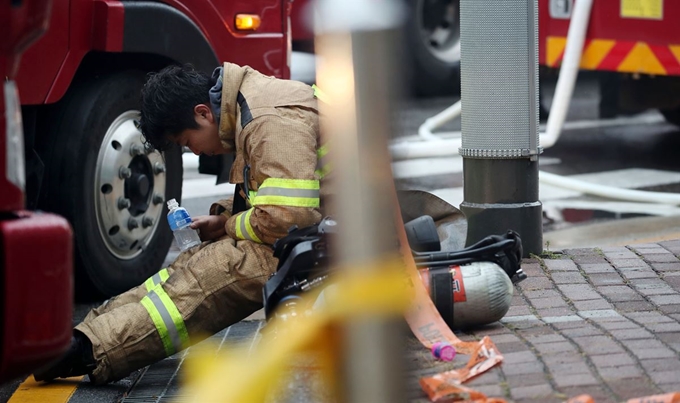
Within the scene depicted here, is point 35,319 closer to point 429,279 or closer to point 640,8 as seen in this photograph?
point 429,279

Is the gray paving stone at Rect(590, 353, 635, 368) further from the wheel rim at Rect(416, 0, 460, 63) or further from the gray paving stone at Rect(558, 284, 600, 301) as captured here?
the wheel rim at Rect(416, 0, 460, 63)

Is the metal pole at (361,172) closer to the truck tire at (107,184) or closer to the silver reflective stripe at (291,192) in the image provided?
the silver reflective stripe at (291,192)

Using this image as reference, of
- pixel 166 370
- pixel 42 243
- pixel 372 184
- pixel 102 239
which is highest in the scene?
pixel 372 184

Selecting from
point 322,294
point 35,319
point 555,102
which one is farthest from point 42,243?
point 555,102

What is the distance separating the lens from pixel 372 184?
6.39ft

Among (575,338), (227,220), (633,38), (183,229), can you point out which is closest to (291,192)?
(227,220)

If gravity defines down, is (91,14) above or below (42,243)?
above

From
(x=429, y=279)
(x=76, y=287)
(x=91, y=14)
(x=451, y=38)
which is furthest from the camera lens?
(x=451, y=38)

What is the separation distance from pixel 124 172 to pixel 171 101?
99 centimetres

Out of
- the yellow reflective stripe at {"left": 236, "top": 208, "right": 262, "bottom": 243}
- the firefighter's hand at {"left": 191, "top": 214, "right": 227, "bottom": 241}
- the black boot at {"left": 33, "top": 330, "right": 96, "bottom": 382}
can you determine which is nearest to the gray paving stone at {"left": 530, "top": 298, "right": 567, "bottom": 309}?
the yellow reflective stripe at {"left": 236, "top": 208, "right": 262, "bottom": 243}

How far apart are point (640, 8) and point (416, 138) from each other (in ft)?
6.57

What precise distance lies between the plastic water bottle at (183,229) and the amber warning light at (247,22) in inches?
55.2

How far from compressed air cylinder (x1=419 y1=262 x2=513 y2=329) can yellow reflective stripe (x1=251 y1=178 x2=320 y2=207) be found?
16.3 inches

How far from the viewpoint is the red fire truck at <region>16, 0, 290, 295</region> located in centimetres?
444
